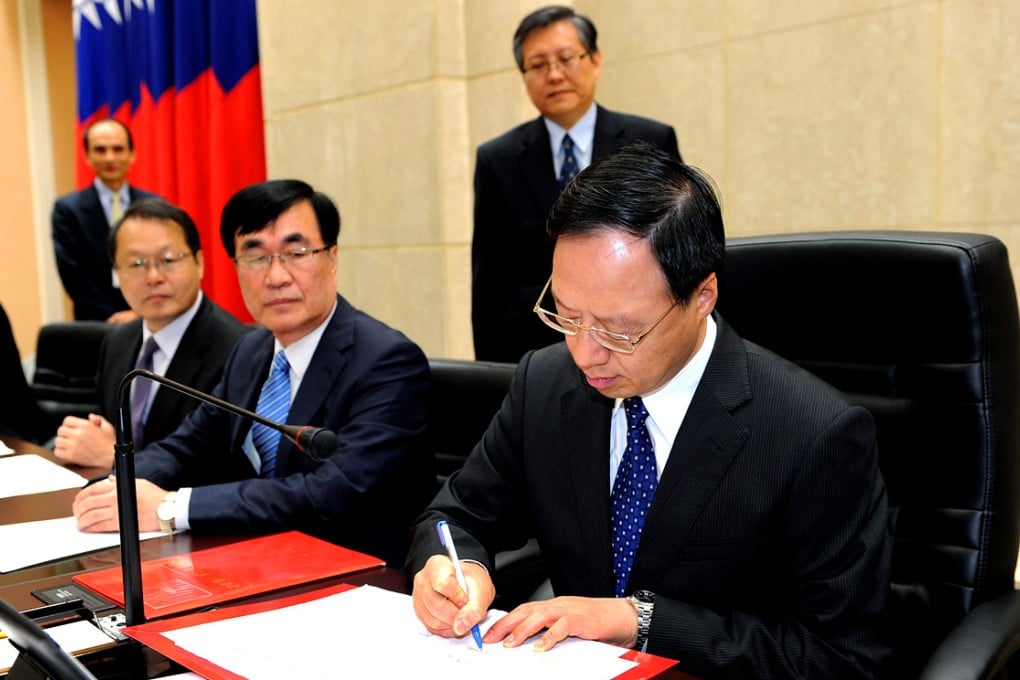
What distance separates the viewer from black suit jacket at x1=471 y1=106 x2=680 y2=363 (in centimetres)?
276

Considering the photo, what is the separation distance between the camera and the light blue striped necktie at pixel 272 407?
2033 millimetres

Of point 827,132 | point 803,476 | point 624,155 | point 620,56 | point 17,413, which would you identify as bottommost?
point 17,413

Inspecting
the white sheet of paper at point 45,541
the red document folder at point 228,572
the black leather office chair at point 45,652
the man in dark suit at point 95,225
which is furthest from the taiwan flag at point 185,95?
the black leather office chair at point 45,652

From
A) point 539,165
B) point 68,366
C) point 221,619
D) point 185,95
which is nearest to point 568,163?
point 539,165

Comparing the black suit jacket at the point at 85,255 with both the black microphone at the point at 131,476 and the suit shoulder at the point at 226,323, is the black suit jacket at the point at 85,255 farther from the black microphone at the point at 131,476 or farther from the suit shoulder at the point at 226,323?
the black microphone at the point at 131,476

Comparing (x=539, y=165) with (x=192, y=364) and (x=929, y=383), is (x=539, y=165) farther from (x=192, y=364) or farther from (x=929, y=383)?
(x=929, y=383)

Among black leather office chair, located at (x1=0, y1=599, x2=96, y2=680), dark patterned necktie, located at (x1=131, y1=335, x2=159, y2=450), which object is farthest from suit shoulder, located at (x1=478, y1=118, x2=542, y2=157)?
black leather office chair, located at (x1=0, y1=599, x2=96, y2=680)

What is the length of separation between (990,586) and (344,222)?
3341 millimetres

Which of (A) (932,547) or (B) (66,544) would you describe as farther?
(B) (66,544)

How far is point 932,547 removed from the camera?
1370 mm

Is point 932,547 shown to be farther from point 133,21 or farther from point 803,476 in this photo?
point 133,21

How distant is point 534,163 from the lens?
9.23ft

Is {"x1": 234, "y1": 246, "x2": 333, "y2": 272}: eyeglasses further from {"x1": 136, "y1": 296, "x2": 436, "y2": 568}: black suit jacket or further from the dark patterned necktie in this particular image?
the dark patterned necktie

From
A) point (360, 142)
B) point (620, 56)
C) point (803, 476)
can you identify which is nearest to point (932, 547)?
point (803, 476)
